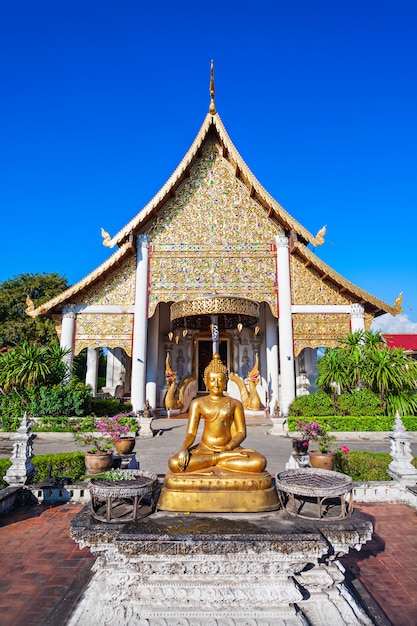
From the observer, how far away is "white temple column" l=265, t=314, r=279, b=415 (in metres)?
14.6

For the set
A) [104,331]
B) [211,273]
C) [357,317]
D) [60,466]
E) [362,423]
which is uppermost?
[211,273]

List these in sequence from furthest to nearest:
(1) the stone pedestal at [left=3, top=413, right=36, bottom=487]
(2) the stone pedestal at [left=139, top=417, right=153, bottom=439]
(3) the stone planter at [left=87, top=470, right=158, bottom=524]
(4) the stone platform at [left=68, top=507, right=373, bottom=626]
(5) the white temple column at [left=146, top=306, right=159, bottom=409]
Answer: (5) the white temple column at [left=146, top=306, right=159, bottom=409] → (2) the stone pedestal at [left=139, top=417, right=153, bottom=439] → (1) the stone pedestal at [left=3, top=413, right=36, bottom=487] → (3) the stone planter at [left=87, top=470, right=158, bottom=524] → (4) the stone platform at [left=68, top=507, right=373, bottom=626]

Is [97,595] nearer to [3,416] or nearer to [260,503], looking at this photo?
[260,503]

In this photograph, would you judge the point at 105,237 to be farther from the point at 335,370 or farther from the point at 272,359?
the point at 335,370

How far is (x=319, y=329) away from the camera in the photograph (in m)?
13.1

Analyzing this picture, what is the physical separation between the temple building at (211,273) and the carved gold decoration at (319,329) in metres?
0.03

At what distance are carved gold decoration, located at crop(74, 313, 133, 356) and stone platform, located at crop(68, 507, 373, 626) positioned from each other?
1044 centimetres

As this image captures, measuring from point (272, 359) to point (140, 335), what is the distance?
4.91m

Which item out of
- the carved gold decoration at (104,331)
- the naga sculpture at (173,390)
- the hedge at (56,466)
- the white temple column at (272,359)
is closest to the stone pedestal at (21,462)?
the hedge at (56,466)

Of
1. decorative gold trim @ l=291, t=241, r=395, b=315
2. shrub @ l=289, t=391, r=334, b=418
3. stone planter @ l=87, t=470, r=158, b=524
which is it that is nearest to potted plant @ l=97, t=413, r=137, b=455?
stone planter @ l=87, t=470, r=158, b=524

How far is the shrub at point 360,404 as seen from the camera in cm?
1072

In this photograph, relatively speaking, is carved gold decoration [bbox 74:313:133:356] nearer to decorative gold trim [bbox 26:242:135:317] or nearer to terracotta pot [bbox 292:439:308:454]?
decorative gold trim [bbox 26:242:135:317]

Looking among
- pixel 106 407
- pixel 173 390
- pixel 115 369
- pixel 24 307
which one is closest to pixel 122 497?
pixel 106 407

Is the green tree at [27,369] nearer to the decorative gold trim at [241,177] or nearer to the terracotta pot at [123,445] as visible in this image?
the decorative gold trim at [241,177]
